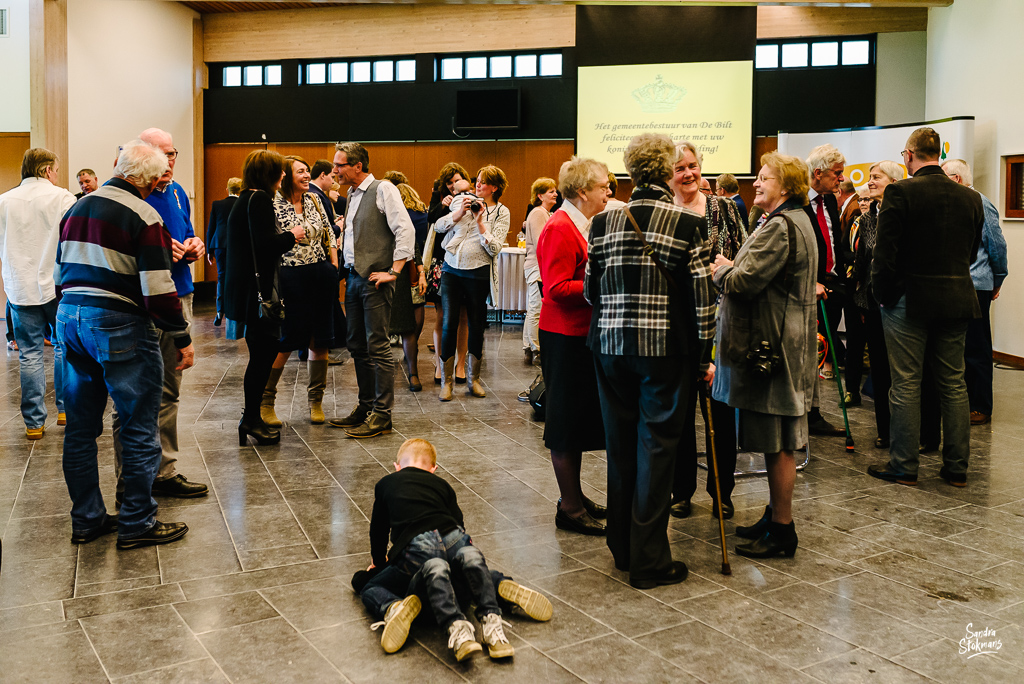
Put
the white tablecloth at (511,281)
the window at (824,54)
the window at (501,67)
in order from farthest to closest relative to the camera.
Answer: the window at (501,67) < the window at (824,54) < the white tablecloth at (511,281)

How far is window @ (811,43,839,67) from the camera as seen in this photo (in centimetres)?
1122

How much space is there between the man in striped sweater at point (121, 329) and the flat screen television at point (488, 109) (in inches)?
367

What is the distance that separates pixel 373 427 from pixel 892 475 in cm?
281

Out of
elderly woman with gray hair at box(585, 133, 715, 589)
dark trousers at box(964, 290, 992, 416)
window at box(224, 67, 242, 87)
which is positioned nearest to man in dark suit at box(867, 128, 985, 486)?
dark trousers at box(964, 290, 992, 416)

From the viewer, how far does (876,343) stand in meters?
5.05

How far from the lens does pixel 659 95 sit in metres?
11.7

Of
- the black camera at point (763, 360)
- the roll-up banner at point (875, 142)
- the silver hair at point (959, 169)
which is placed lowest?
the black camera at point (763, 360)

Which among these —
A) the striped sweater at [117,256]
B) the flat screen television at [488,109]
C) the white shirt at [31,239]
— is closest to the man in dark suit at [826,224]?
the striped sweater at [117,256]

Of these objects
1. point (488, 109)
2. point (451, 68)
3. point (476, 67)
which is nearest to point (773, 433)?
point (488, 109)

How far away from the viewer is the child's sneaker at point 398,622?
2.44 m

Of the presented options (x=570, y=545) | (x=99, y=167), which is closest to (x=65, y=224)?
(x=570, y=545)

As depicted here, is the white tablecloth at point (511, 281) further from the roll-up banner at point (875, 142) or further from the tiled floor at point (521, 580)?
the tiled floor at point (521, 580)

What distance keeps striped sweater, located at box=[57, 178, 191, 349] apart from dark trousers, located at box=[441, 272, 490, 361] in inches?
120

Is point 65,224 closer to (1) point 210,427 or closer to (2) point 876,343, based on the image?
(1) point 210,427
